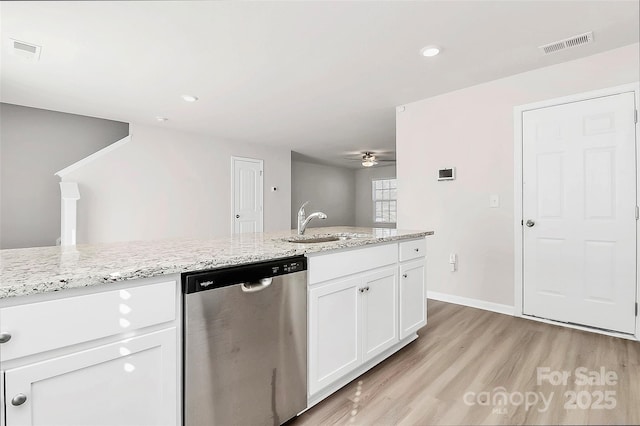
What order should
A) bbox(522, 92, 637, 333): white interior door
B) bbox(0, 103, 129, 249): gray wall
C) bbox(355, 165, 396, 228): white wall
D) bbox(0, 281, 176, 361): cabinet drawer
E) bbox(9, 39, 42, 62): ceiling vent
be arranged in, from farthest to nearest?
bbox(355, 165, 396, 228): white wall, bbox(0, 103, 129, 249): gray wall, bbox(522, 92, 637, 333): white interior door, bbox(9, 39, 42, 62): ceiling vent, bbox(0, 281, 176, 361): cabinet drawer

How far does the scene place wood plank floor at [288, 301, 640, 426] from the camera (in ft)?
4.92

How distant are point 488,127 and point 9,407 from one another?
3.66 m

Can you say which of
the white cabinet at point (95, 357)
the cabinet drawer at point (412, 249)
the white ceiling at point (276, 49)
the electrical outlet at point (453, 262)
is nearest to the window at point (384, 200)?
the white ceiling at point (276, 49)

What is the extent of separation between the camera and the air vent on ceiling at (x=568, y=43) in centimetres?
227

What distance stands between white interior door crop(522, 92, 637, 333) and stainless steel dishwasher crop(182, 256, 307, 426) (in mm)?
2429

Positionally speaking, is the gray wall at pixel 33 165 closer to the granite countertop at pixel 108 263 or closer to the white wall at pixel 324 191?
the granite countertop at pixel 108 263

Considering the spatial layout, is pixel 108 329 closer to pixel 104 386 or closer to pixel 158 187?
pixel 104 386

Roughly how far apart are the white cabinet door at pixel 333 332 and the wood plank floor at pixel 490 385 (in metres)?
0.16

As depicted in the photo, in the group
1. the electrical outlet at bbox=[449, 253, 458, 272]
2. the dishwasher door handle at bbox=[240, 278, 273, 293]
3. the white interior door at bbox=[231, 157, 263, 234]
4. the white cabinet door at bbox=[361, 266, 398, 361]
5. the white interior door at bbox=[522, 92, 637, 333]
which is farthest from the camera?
the white interior door at bbox=[231, 157, 263, 234]

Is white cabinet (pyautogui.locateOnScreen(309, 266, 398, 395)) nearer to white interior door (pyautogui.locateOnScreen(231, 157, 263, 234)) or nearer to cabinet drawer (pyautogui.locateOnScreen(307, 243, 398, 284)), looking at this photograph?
cabinet drawer (pyautogui.locateOnScreen(307, 243, 398, 284))

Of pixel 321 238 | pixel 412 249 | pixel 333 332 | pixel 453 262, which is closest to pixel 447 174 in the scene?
pixel 453 262

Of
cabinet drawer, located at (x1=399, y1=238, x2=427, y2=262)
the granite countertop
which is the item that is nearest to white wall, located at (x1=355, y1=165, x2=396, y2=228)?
cabinet drawer, located at (x1=399, y1=238, x2=427, y2=262)

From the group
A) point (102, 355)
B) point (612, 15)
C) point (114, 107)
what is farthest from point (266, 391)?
point (114, 107)

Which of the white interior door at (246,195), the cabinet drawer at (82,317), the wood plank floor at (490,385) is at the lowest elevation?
the wood plank floor at (490,385)
